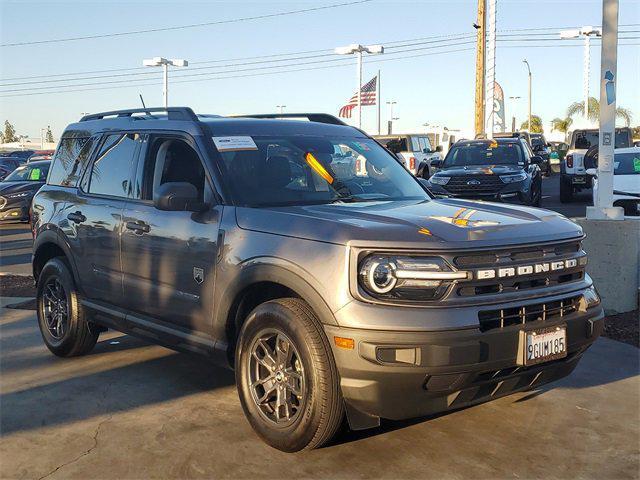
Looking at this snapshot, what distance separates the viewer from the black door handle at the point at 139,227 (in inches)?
199

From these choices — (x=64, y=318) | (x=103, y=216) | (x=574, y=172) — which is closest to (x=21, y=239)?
(x=64, y=318)

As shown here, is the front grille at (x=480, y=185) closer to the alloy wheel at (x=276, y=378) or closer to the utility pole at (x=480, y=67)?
the alloy wheel at (x=276, y=378)

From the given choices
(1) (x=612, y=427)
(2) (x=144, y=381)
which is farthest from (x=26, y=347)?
(1) (x=612, y=427)

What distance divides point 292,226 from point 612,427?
7.58 ft

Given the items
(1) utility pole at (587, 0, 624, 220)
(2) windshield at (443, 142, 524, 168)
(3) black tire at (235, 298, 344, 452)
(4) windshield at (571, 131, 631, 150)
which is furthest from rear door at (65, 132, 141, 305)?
(4) windshield at (571, 131, 631, 150)

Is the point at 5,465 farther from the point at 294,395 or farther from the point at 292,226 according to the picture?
the point at 292,226

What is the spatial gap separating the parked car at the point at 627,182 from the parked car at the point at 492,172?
1414mm

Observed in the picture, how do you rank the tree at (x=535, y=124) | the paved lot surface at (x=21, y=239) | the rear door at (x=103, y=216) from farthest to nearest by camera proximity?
the tree at (x=535, y=124) → the paved lot surface at (x=21, y=239) → the rear door at (x=103, y=216)

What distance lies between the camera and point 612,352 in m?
6.15

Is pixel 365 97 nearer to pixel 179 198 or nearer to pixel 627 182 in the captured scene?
pixel 627 182

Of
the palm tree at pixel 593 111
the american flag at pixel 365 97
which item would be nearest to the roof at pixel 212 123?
the american flag at pixel 365 97

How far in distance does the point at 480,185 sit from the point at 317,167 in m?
9.85

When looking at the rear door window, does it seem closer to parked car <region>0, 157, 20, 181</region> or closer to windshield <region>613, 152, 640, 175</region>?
windshield <region>613, 152, 640, 175</region>

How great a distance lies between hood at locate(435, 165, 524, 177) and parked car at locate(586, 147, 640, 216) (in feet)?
5.04
